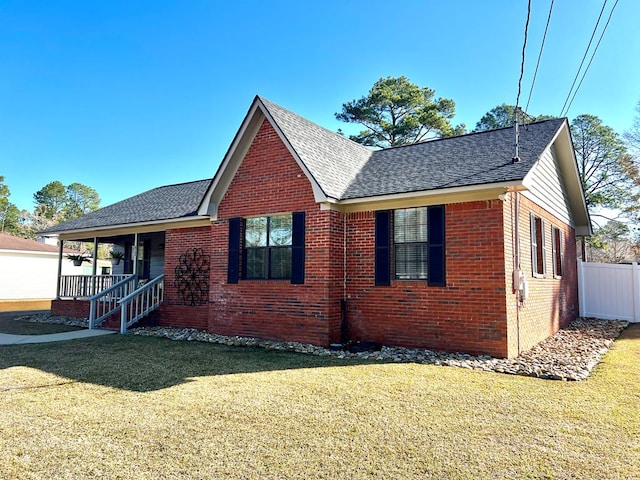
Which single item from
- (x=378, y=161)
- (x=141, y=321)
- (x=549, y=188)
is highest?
(x=378, y=161)

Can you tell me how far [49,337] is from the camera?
10883mm

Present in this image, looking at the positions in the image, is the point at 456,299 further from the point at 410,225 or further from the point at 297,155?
the point at 297,155

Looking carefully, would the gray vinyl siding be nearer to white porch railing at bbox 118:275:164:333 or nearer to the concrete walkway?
white porch railing at bbox 118:275:164:333

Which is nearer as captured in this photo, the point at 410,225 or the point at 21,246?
the point at 410,225

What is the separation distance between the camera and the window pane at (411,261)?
29.2 ft

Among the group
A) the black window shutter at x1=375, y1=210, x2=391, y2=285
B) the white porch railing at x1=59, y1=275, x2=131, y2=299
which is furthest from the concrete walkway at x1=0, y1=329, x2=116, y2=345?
the black window shutter at x1=375, y1=210, x2=391, y2=285

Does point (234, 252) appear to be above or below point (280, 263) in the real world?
above

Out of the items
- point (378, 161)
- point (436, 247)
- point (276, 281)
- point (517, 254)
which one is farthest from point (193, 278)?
point (517, 254)

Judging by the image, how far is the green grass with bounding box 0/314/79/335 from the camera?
39.4 feet

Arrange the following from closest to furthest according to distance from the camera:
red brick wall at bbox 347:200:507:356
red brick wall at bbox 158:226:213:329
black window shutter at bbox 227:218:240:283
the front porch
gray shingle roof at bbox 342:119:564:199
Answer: red brick wall at bbox 347:200:507:356
gray shingle roof at bbox 342:119:564:199
black window shutter at bbox 227:218:240:283
red brick wall at bbox 158:226:213:329
the front porch

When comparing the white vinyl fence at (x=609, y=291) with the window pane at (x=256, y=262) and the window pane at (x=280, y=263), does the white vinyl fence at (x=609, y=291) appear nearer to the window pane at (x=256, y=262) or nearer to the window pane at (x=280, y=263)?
the window pane at (x=280, y=263)

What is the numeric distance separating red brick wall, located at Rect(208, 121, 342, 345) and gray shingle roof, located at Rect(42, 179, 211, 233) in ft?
8.34

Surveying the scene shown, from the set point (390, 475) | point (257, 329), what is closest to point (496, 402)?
point (390, 475)

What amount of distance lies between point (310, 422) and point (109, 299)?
1101 centimetres
